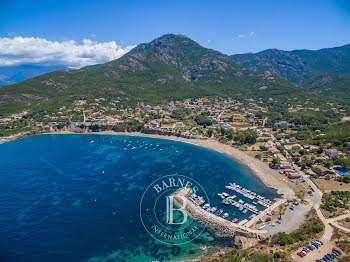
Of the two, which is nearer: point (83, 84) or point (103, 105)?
point (103, 105)

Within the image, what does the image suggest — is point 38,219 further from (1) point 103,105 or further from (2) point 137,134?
(1) point 103,105

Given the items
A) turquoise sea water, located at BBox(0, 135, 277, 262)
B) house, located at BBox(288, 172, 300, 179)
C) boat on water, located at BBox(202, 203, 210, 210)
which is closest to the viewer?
turquoise sea water, located at BBox(0, 135, 277, 262)

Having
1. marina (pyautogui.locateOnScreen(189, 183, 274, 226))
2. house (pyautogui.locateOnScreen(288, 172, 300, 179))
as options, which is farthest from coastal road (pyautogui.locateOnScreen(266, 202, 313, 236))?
house (pyautogui.locateOnScreen(288, 172, 300, 179))

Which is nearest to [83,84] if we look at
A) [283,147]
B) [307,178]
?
[283,147]

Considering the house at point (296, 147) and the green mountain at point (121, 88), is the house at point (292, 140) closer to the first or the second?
the house at point (296, 147)

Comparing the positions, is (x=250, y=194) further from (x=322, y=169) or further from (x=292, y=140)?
(x=292, y=140)

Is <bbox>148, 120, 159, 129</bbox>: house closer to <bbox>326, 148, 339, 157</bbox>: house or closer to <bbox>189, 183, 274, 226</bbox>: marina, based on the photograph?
<bbox>189, 183, 274, 226</bbox>: marina
